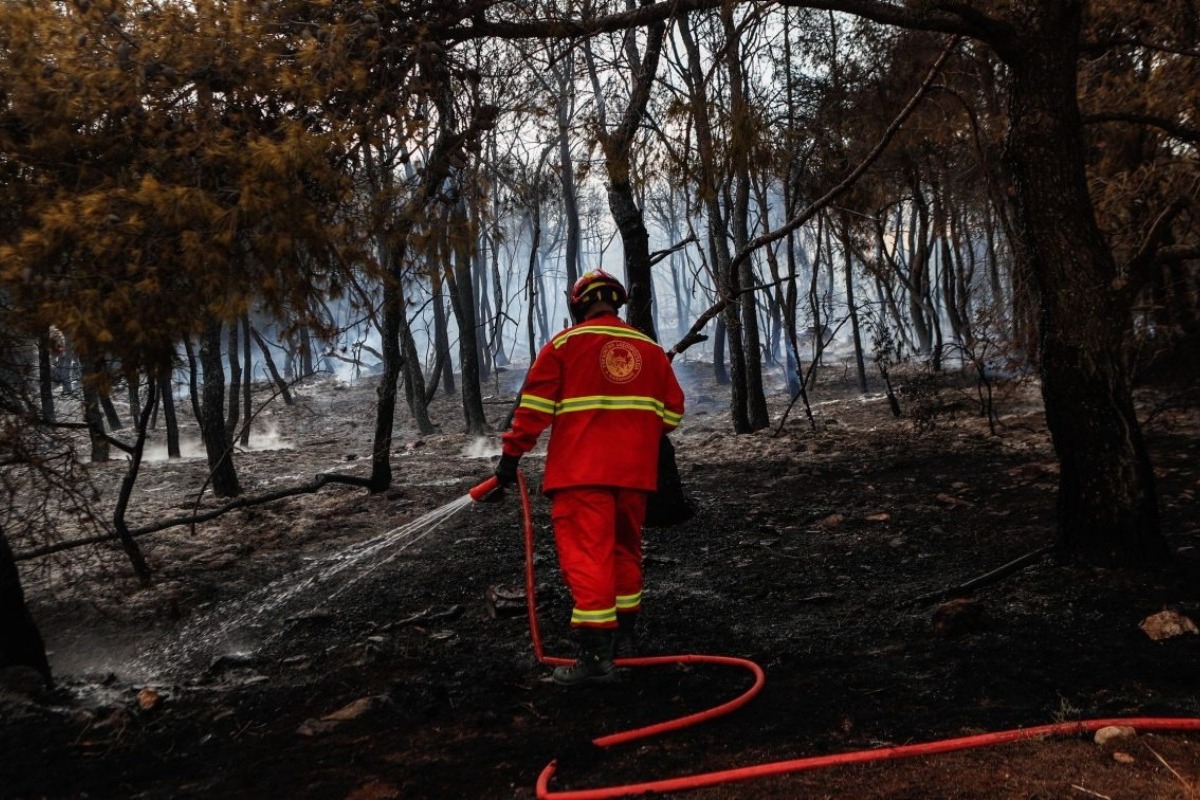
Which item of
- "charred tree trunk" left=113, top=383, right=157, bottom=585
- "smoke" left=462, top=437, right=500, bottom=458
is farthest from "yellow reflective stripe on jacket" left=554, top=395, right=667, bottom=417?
"smoke" left=462, top=437, right=500, bottom=458

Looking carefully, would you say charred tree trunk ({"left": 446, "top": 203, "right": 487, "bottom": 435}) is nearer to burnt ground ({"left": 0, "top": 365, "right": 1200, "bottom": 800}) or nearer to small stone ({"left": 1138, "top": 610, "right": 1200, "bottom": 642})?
burnt ground ({"left": 0, "top": 365, "right": 1200, "bottom": 800})

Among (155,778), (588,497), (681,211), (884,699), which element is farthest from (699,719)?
(681,211)

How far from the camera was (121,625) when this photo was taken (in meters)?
6.13

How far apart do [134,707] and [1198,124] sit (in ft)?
28.6

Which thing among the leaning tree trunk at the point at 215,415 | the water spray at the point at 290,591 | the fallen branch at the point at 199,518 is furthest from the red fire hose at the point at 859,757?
the leaning tree trunk at the point at 215,415

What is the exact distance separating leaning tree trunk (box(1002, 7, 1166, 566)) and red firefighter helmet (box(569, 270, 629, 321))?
2.26m

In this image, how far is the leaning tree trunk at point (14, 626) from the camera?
4516mm

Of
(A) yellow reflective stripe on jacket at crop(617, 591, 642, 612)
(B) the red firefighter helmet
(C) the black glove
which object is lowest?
(A) yellow reflective stripe on jacket at crop(617, 591, 642, 612)

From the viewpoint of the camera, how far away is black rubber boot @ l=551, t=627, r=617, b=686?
4.01 metres

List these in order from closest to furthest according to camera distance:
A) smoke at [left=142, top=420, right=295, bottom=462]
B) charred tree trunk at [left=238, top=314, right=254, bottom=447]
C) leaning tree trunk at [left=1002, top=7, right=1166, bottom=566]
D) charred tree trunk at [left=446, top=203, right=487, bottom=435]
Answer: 1. leaning tree trunk at [left=1002, top=7, right=1166, bottom=566]
2. charred tree trunk at [left=238, top=314, right=254, bottom=447]
3. charred tree trunk at [left=446, top=203, right=487, bottom=435]
4. smoke at [left=142, top=420, right=295, bottom=462]

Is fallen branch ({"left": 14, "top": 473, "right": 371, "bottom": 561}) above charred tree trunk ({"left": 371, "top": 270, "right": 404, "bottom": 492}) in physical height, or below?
below

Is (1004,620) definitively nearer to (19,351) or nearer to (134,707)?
(134,707)

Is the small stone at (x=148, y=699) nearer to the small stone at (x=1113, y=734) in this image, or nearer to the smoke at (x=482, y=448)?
the small stone at (x=1113, y=734)

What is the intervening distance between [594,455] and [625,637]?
3.48ft
